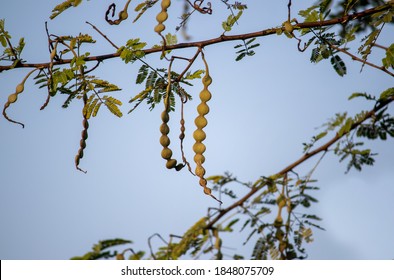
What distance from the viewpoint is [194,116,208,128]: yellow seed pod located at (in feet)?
7.75

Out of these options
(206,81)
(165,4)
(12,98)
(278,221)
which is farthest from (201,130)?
(278,221)

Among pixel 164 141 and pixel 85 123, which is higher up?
pixel 85 123

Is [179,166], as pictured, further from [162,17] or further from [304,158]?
[304,158]

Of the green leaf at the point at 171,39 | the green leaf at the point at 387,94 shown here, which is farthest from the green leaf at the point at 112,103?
the green leaf at the point at 387,94

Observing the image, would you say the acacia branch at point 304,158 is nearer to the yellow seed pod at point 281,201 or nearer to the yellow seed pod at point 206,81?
the yellow seed pod at point 281,201

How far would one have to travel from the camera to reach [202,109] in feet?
7.84

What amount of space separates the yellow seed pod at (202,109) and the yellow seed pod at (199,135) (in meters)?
0.09

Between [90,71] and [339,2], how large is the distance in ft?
4.73

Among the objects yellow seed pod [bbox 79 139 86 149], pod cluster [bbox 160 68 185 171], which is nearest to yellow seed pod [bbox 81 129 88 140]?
yellow seed pod [bbox 79 139 86 149]

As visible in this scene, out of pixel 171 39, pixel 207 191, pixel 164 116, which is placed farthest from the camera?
pixel 171 39

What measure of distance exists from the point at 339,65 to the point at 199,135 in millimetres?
1234

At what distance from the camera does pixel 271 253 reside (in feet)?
10.9

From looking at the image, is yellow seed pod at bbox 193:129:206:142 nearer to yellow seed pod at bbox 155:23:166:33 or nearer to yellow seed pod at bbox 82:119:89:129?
yellow seed pod at bbox 155:23:166:33
